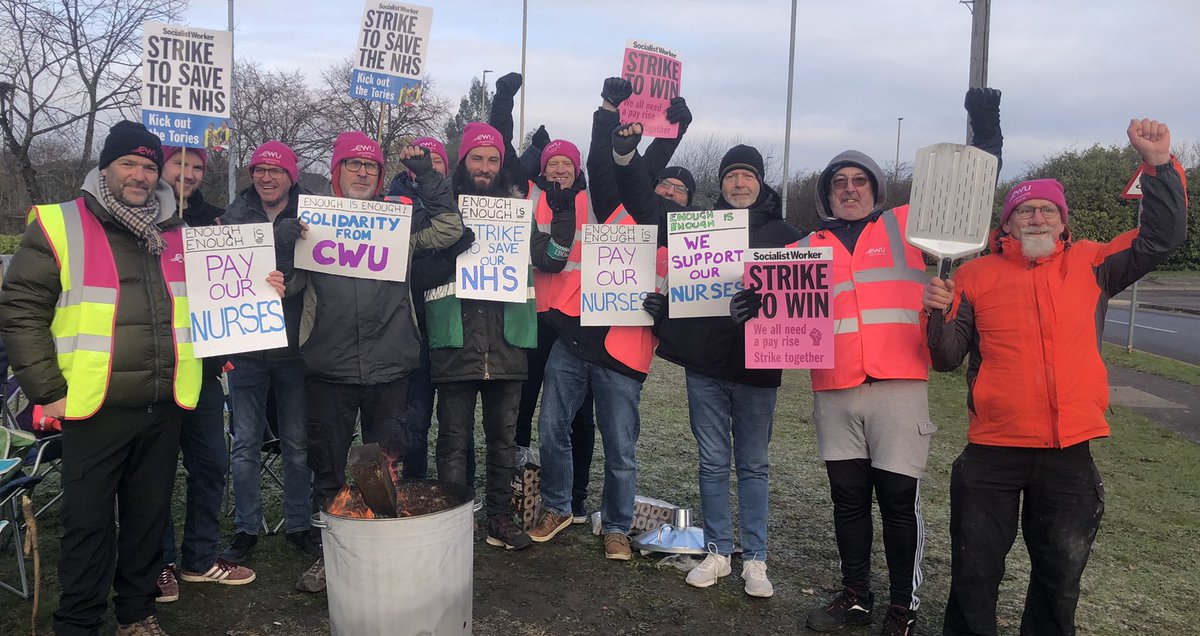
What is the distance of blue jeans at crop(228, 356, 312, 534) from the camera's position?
14.9ft

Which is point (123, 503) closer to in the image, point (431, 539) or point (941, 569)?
point (431, 539)

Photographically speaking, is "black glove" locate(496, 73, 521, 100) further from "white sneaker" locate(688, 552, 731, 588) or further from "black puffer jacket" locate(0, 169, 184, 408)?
"white sneaker" locate(688, 552, 731, 588)

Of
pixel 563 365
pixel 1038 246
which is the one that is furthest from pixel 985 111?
pixel 563 365

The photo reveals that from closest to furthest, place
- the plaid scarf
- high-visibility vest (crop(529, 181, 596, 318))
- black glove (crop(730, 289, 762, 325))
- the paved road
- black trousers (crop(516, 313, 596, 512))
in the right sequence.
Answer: the plaid scarf → black glove (crop(730, 289, 762, 325)) → high-visibility vest (crop(529, 181, 596, 318)) → black trousers (crop(516, 313, 596, 512)) → the paved road

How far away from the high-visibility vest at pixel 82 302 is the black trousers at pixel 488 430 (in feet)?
5.93

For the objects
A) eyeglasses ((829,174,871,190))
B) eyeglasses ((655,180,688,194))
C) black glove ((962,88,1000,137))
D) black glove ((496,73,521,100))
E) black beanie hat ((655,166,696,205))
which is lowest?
eyeglasses ((829,174,871,190))

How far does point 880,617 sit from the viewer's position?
406 cm

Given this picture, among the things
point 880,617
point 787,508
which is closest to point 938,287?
point 880,617

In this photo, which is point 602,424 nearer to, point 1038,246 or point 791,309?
point 791,309

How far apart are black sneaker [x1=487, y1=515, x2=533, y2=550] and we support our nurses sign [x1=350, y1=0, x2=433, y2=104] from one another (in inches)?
110

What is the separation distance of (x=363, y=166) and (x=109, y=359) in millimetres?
1679

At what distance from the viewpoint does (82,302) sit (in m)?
3.31

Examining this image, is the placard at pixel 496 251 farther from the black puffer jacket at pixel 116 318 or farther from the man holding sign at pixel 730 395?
the black puffer jacket at pixel 116 318

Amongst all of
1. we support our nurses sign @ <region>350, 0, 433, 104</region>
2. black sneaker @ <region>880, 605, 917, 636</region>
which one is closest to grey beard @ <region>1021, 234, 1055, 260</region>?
black sneaker @ <region>880, 605, 917, 636</region>
